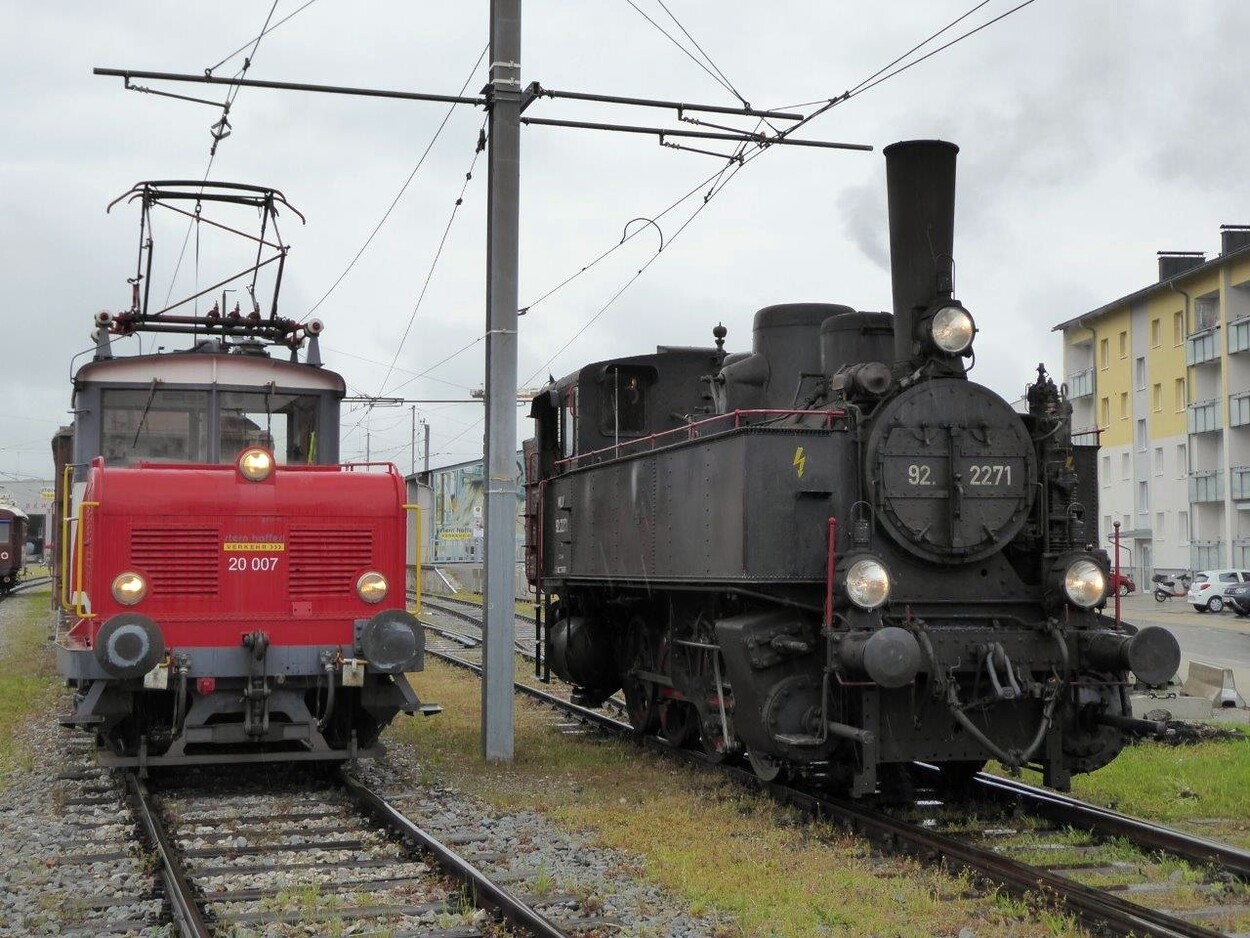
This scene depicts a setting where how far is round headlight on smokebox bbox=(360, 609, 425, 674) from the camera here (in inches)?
356

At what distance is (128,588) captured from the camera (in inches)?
350

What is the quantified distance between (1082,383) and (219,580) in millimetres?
54551

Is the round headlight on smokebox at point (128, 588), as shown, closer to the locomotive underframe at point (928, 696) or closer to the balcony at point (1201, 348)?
the locomotive underframe at point (928, 696)

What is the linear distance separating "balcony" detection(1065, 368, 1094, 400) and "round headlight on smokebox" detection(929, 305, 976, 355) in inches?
2029

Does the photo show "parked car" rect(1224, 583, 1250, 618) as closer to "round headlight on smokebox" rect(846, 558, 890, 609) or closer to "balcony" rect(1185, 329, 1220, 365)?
"balcony" rect(1185, 329, 1220, 365)

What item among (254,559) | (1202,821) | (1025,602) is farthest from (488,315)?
(1202,821)

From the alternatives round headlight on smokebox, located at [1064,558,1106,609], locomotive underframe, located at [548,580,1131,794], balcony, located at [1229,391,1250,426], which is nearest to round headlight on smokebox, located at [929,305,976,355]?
round headlight on smokebox, located at [1064,558,1106,609]

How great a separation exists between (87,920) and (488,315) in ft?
20.2

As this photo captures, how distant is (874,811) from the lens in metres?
8.67

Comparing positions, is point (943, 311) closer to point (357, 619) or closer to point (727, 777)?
point (727, 777)

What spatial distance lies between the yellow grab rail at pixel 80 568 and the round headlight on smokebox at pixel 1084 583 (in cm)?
622

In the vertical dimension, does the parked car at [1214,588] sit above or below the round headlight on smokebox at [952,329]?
below

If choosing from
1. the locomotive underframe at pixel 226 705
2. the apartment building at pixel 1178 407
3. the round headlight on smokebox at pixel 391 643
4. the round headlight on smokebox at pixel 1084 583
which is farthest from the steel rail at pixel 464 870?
the apartment building at pixel 1178 407

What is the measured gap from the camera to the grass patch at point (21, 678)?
11.1m
